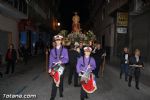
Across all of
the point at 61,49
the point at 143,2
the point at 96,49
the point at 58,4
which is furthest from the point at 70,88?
the point at 58,4

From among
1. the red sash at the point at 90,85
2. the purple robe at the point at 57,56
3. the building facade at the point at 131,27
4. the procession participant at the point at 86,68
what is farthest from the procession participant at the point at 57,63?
the building facade at the point at 131,27

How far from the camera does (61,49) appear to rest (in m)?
10.4

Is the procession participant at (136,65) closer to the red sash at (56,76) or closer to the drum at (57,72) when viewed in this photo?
the drum at (57,72)

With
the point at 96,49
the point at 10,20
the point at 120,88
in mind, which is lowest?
the point at 120,88

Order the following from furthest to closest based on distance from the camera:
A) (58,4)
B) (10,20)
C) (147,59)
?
1. (58,4)
2. (10,20)
3. (147,59)

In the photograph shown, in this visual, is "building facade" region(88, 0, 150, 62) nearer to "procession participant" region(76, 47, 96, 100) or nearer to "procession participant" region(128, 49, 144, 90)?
"procession participant" region(128, 49, 144, 90)

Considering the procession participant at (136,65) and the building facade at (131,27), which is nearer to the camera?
the procession participant at (136,65)

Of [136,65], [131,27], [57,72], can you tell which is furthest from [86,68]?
[131,27]

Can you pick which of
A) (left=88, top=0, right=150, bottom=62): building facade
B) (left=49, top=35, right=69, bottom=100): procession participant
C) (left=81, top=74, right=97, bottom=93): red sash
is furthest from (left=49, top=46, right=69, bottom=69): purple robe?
(left=88, top=0, right=150, bottom=62): building facade

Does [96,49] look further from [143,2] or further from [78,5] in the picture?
[78,5]

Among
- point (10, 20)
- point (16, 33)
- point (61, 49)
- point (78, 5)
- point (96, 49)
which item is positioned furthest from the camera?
point (78, 5)

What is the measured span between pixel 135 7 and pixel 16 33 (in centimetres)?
1303

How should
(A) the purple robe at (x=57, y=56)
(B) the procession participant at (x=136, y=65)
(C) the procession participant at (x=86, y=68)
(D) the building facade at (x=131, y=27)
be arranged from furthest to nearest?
(D) the building facade at (x=131, y=27), (B) the procession participant at (x=136, y=65), (A) the purple robe at (x=57, y=56), (C) the procession participant at (x=86, y=68)

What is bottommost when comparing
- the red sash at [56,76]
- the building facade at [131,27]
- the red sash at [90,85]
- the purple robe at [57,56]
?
the red sash at [90,85]
